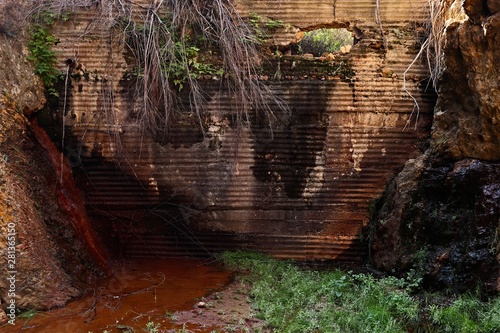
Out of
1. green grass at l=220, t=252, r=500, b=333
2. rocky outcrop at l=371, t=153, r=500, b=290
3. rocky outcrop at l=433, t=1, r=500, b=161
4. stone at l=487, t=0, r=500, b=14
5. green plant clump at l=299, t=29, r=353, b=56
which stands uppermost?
green plant clump at l=299, t=29, r=353, b=56

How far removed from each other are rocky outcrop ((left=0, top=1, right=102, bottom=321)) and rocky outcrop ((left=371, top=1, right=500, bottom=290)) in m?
3.15

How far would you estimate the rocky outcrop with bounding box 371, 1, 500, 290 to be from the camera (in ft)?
12.2

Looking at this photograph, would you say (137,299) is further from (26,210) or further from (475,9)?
(475,9)

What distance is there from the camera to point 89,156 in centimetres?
489

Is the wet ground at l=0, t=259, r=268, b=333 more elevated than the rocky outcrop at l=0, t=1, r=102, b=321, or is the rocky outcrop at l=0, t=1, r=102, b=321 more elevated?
the rocky outcrop at l=0, t=1, r=102, b=321

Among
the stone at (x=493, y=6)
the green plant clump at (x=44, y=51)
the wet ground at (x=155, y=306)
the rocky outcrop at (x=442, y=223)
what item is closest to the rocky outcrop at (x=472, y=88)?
the stone at (x=493, y=6)

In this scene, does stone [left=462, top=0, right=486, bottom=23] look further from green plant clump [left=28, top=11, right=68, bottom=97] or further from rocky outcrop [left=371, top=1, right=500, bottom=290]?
green plant clump [left=28, top=11, right=68, bottom=97]

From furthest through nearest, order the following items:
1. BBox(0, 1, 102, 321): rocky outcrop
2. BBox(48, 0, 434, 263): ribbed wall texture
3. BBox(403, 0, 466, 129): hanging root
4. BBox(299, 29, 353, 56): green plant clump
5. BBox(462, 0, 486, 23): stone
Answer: BBox(299, 29, 353, 56): green plant clump < BBox(48, 0, 434, 263): ribbed wall texture < BBox(403, 0, 466, 129): hanging root < BBox(462, 0, 486, 23): stone < BBox(0, 1, 102, 321): rocky outcrop

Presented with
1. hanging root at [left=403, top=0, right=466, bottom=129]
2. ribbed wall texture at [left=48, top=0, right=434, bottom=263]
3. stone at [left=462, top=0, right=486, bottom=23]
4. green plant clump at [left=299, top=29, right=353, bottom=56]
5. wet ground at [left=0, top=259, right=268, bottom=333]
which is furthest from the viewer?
green plant clump at [left=299, top=29, right=353, bottom=56]

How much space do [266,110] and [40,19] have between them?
2.71 metres

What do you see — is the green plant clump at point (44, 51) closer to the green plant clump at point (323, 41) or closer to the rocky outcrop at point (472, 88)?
the green plant clump at point (323, 41)

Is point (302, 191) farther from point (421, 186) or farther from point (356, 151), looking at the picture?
point (421, 186)

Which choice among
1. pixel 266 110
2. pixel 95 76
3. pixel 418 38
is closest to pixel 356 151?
pixel 266 110

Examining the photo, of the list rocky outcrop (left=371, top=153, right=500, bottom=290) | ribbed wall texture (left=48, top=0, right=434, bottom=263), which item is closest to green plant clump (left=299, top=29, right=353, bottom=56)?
ribbed wall texture (left=48, top=0, right=434, bottom=263)
